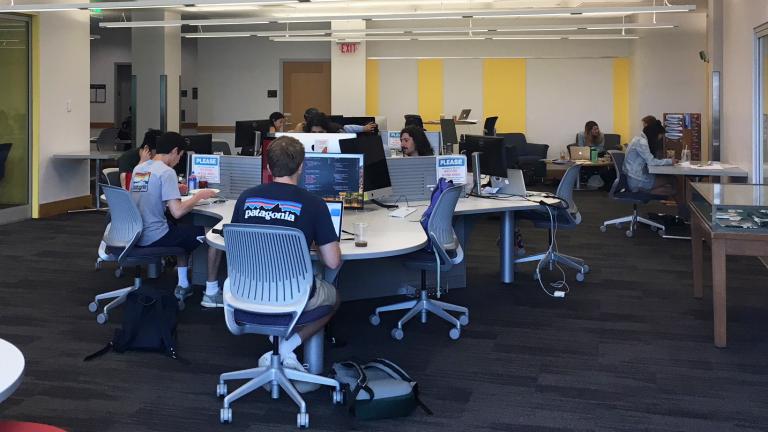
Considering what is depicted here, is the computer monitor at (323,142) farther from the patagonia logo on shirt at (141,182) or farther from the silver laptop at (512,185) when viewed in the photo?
the silver laptop at (512,185)

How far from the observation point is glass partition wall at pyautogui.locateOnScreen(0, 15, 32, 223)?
985cm

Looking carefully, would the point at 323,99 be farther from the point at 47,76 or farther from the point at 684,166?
the point at 684,166

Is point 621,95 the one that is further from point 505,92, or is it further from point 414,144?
point 414,144

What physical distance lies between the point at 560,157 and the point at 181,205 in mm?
10764

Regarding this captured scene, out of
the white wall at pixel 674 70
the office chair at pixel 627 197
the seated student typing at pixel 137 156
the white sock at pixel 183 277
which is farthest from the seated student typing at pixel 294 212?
the white wall at pixel 674 70

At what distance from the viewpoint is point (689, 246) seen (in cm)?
866

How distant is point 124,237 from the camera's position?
542cm

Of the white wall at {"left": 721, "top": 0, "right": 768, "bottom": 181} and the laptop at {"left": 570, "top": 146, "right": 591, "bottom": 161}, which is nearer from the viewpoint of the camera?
the white wall at {"left": 721, "top": 0, "right": 768, "bottom": 181}

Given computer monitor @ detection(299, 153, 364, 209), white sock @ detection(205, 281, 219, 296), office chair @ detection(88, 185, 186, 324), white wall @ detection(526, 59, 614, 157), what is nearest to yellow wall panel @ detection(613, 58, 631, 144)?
Result: white wall @ detection(526, 59, 614, 157)

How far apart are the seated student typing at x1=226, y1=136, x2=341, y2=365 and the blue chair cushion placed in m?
0.03

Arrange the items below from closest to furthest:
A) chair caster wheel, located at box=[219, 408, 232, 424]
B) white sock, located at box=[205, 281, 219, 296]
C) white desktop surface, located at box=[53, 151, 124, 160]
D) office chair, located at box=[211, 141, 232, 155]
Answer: chair caster wheel, located at box=[219, 408, 232, 424] → white sock, located at box=[205, 281, 219, 296] → office chair, located at box=[211, 141, 232, 155] → white desktop surface, located at box=[53, 151, 124, 160]

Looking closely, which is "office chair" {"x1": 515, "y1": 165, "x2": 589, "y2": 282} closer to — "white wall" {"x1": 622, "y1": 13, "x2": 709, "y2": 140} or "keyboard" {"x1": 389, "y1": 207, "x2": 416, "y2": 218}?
"keyboard" {"x1": 389, "y1": 207, "x2": 416, "y2": 218}

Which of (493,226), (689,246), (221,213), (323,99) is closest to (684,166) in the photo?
(689,246)

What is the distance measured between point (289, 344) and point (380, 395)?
1.80ft
